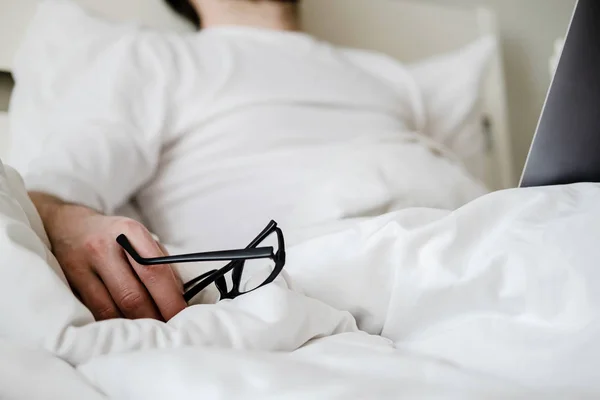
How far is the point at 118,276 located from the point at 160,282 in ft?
0.13

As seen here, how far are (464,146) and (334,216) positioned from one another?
2.17ft

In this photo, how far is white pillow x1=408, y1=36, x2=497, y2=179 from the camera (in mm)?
1184

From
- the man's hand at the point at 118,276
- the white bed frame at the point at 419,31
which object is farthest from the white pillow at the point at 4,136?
the white bed frame at the point at 419,31

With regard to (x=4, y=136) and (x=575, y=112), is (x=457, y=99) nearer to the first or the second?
→ (x=575, y=112)

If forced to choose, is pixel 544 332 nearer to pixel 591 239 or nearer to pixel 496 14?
pixel 591 239

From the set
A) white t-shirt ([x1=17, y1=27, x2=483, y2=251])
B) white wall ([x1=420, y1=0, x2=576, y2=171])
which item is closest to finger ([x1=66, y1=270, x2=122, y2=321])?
white t-shirt ([x1=17, y1=27, x2=483, y2=251])

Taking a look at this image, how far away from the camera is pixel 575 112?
52cm

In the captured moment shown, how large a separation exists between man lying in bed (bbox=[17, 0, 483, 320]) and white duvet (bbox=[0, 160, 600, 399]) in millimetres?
200

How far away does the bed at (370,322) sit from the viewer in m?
0.29

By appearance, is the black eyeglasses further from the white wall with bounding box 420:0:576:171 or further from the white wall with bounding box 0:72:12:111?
the white wall with bounding box 420:0:576:171

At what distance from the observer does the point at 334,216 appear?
2.11 ft

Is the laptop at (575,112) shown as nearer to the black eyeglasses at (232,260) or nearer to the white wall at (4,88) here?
the black eyeglasses at (232,260)

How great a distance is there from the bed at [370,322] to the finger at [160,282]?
72 mm

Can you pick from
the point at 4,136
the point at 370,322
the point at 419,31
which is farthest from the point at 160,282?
the point at 419,31
